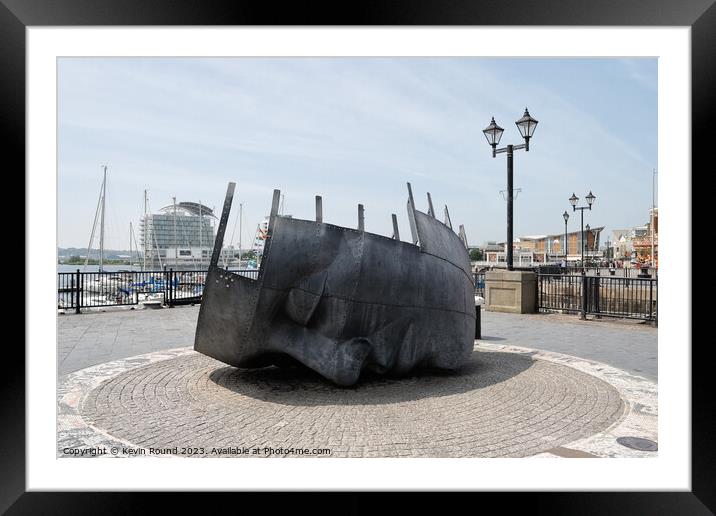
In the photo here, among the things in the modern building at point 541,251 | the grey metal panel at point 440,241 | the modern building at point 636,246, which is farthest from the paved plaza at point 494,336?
the modern building at point 541,251

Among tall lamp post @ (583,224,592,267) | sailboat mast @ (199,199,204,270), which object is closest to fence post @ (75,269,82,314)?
sailboat mast @ (199,199,204,270)

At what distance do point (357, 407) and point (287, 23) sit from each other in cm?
434

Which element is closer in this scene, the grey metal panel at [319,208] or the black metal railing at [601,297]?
the grey metal panel at [319,208]

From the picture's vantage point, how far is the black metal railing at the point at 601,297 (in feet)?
45.8

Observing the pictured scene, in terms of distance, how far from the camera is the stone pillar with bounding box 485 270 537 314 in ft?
51.8

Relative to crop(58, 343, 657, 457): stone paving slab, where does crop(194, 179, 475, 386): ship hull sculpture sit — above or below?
above

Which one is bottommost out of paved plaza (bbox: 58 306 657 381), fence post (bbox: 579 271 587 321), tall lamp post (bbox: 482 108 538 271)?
paved plaza (bbox: 58 306 657 381)

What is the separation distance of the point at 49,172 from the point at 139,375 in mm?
3825

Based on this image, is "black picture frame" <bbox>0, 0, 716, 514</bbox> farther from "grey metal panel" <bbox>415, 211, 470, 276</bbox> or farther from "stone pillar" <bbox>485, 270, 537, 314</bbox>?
"stone pillar" <bbox>485, 270, 537, 314</bbox>

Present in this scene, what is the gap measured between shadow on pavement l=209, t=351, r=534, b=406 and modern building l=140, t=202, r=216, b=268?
9.70 meters

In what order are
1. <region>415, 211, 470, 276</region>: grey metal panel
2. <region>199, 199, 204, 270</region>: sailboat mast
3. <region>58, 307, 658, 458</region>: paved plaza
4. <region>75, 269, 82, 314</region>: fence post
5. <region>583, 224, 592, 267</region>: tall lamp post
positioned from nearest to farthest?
<region>58, 307, 658, 458</region>: paved plaza < <region>415, 211, 470, 276</region>: grey metal panel < <region>199, 199, 204, 270</region>: sailboat mast < <region>75, 269, 82, 314</region>: fence post < <region>583, 224, 592, 267</region>: tall lamp post

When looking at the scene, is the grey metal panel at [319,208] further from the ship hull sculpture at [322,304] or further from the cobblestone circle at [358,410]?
the cobblestone circle at [358,410]

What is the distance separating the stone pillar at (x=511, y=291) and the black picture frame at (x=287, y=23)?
1169 cm

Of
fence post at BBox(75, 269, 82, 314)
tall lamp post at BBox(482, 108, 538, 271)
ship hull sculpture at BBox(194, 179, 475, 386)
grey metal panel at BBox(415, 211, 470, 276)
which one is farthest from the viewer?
fence post at BBox(75, 269, 82, 314)
